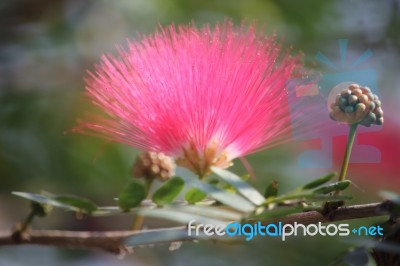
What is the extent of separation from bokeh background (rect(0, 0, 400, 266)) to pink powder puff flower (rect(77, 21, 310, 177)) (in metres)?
1.04

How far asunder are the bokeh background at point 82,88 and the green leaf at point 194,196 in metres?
1.10

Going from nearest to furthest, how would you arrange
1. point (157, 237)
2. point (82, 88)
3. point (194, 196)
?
1. point (157, 237)
2. point (194, 196)
3. point (82, 88)

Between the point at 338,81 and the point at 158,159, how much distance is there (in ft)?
1.09

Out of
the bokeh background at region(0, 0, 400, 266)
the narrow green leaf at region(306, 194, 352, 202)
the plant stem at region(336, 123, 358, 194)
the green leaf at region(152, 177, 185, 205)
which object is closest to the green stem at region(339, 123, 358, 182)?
the plant stem at region(336, 123, 358, 194)

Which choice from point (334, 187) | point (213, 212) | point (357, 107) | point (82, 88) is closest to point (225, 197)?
point (213, 212)

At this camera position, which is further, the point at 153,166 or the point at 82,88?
the point at 82,88

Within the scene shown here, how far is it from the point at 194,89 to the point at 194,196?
13cm

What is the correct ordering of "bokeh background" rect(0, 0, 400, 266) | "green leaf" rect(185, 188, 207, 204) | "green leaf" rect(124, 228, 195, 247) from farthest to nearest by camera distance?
"bokeh background" rect(0, 0, 400, 266)
"green leaf" rect(185, 188, 207, 204)
"green leaf" rect(124, 228, 195, 247)

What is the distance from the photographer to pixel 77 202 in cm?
86

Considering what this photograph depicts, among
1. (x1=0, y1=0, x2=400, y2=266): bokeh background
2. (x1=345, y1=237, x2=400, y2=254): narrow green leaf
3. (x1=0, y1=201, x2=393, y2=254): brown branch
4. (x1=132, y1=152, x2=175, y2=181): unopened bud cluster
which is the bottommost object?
(x1=345, y1=237, x2=400, y2=254): narrow green leaf

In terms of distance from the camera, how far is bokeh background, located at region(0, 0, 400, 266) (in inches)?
83.9

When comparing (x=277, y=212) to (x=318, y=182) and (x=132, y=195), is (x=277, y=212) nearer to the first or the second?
(x=318, y=182)

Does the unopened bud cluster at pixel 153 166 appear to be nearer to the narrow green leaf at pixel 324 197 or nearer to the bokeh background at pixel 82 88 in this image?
the narrow green leaf at pixel 324 197

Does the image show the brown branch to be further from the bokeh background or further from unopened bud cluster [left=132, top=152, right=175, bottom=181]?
the bokeh background
